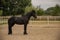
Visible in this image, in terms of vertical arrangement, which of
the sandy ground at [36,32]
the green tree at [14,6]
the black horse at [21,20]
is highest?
the green tree at [14,6]

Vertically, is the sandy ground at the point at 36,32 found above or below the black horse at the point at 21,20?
below

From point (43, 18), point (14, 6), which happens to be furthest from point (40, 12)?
point (14, 6)

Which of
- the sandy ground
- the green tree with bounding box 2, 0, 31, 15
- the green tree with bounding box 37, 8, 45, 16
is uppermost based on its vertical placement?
the green tree with bounding box 2, 0, 31, 15

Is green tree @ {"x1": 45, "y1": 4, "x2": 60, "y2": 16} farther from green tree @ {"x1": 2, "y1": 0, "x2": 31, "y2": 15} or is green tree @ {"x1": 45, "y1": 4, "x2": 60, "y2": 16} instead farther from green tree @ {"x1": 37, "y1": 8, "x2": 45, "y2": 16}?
green tree @ {"x1": 2, "y1": 0, "x2": 31, "y2": 15}

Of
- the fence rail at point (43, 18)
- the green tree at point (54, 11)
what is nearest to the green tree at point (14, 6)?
the fence rail at point (43, 18)

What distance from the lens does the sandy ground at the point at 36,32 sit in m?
1.32

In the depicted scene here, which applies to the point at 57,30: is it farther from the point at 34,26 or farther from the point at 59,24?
the point at 34,26

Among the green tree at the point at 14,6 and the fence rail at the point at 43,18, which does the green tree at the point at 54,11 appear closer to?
the fence rail at the point at 43,18

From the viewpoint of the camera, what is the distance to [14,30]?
4.37 ft

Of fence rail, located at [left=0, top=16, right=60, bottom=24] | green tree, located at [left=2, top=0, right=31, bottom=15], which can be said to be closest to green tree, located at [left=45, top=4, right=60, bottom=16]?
fence rail, located at [left=0, top=16, right=60, bottom=24]

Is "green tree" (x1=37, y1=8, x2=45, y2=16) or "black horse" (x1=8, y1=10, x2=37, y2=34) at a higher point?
"green tree" (x1=37, y1=8, x2=45, y2=16)

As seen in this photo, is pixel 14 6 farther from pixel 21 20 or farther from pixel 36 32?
pixel 36 32

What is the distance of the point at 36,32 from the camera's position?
133cm

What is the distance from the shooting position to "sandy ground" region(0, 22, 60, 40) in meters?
1.32
